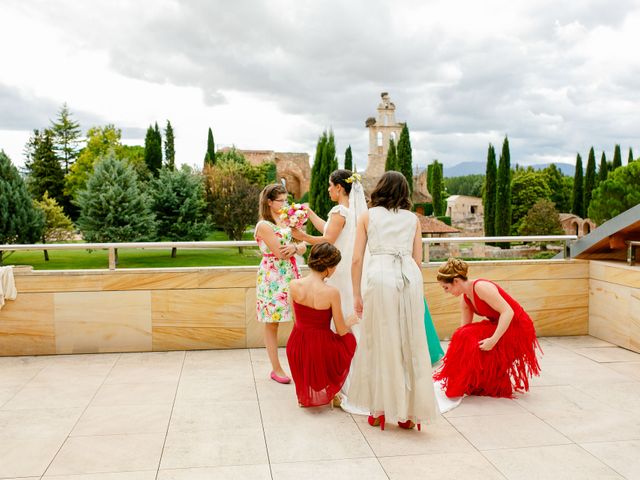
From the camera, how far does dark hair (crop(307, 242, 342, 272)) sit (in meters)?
4.01

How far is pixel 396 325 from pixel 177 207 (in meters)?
26.4

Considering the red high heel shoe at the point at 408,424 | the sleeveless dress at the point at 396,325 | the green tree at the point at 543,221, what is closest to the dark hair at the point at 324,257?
the sleeveless dress at the point at 396,325

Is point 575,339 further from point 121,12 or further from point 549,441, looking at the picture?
point 121,12

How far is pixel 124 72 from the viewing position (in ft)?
83.2

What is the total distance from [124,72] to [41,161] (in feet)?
75.9

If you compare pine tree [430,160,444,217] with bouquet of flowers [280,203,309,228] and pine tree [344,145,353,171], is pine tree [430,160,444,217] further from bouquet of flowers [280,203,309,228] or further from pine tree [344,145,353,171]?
bouquet of flowers [280,203,309,228]

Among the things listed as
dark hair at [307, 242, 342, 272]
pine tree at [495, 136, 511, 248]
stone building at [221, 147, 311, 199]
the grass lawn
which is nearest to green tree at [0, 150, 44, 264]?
the grass lawn

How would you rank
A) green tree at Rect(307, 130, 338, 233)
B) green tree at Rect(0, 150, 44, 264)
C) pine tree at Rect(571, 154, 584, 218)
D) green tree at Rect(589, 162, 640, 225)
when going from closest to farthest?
1. green tree at Rect(0, 150, 44, 264)
2. green tree at Rect(307, 130, 338, 233)
3. green tree at Rect(589, 162, 640, 225)
4. pine tree at Rect(571, 154, 584, 218)

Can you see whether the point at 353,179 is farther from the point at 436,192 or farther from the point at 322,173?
the point at 436,192

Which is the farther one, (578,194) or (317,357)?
→ (578,194)

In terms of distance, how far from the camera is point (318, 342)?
4.18 m

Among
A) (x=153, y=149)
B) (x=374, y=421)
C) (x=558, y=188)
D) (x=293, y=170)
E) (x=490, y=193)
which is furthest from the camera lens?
(x=558, y=188)

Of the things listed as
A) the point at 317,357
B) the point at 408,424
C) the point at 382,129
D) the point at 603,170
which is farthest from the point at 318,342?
the point at 382,129

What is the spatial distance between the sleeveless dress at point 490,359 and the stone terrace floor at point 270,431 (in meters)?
0.16
